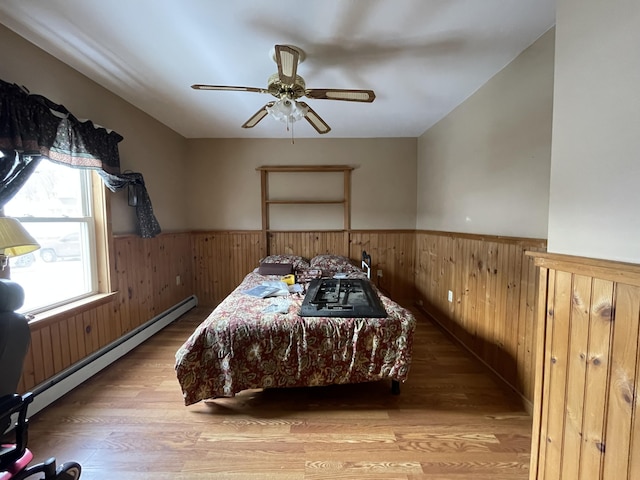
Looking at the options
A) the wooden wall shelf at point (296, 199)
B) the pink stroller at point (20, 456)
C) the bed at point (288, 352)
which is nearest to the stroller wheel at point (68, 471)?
the pink stroller at point (20, 456)

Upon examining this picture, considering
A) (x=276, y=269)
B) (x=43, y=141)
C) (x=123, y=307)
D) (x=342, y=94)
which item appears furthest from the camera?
(x=276, y=269)

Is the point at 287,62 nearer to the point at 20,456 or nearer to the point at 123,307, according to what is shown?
the point at 20,456

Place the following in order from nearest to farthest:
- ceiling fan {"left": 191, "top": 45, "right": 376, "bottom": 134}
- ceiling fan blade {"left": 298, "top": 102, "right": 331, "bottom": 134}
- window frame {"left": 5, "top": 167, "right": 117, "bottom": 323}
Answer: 1. ceiling fan {"left": 191, "top": 45, "right": 376, "bottom": 134}
2. ceiling fan blade {"left": 298, "top": 102, "right": 331, "bottom": 134}
3. window frame {"left": 5, "top": 167, "right": 117, "bottom": 323}

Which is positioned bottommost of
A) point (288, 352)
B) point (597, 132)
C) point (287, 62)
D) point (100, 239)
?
point (288, 352)

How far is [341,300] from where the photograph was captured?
199 cm

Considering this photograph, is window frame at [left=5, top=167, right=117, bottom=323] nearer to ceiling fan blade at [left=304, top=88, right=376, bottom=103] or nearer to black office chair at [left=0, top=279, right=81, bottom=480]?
black office chair at [left=0, top=279, right=81, bottom=480]

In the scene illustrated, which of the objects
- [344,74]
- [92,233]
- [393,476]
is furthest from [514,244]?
[92,233]

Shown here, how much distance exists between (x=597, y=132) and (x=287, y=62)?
4.91ft

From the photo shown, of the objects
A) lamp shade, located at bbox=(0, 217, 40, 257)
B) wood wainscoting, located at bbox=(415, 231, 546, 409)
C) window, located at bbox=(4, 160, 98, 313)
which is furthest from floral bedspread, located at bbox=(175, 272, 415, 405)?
window, located at bbox=(4, 160, 98, 313)

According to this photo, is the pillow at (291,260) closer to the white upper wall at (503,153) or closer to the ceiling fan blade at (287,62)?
the white upper wall at (503,153)

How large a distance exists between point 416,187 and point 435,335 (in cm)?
205

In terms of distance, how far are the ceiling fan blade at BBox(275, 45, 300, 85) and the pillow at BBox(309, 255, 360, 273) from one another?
2.07 meters

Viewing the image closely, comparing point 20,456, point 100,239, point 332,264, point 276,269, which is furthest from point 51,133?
point 332,264

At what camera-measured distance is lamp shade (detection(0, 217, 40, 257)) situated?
1.10 m
